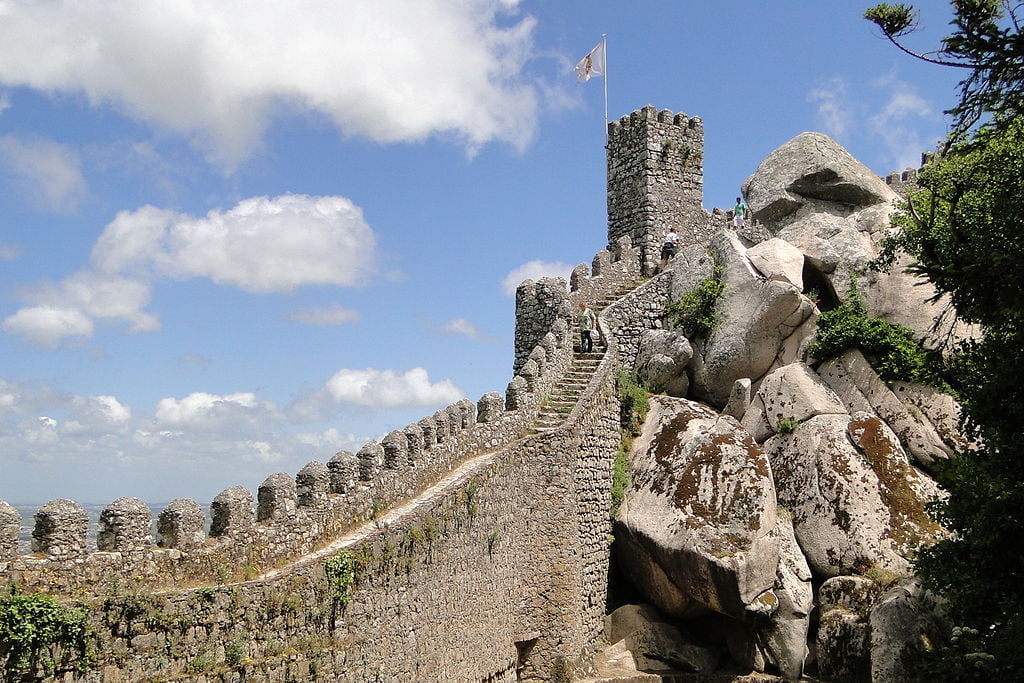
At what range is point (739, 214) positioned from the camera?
1204 inches

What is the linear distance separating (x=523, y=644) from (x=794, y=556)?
667 centimetres

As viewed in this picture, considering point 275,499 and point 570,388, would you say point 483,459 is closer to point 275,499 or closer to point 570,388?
point 570,388

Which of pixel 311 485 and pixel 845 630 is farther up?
pixel 311 485

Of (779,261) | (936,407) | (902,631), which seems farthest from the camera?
(779,261)

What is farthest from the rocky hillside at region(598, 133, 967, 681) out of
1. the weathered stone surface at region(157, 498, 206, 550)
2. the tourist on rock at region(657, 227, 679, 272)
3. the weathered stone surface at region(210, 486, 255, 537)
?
the weathered stone surface at region(157, 498, 206, 550)

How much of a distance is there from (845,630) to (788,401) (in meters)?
6.16

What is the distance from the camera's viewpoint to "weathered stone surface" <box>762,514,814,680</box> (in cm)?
1823

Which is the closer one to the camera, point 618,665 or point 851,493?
point 618,665

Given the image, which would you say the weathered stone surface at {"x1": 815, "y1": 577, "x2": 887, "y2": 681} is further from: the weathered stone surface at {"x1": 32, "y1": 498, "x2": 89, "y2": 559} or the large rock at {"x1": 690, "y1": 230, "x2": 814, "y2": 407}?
the weathered stone surface at {"x1": 32, "y1": 498, "x2": 89, "y2": 559}

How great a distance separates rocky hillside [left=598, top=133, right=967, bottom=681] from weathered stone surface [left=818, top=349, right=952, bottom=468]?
0.04 m

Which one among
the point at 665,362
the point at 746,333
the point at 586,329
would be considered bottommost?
the point at 665,362

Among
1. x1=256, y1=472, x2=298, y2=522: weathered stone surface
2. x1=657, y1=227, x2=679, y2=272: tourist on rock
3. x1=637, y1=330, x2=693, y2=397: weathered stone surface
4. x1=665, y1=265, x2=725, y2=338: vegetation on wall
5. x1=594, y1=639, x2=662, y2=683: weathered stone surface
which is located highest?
x1=657, y1=227, x2=679, y2=272: tourist on rock

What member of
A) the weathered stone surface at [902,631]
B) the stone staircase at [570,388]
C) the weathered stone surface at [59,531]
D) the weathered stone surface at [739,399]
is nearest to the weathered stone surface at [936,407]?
the weathered stone surface at [739,399]

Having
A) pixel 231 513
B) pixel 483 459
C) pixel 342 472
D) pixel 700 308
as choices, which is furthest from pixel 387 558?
pixel 700 308
